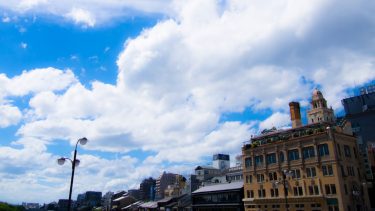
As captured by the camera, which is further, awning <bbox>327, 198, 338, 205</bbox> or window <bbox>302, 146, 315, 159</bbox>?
window <bbox>302, 146, 315, 159</bbox>

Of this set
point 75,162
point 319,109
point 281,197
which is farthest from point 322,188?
point 319,109

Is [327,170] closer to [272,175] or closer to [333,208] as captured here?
[333,208]

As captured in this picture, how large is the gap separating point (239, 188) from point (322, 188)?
21.8m

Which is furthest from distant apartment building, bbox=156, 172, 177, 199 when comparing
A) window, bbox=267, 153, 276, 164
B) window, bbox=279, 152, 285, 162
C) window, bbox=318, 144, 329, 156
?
window, bbox=318, 144, 329, 156

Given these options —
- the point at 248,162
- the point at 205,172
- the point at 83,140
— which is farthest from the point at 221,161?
the point at 83,140

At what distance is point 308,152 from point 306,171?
11.4ft

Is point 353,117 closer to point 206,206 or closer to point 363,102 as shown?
point 363,102

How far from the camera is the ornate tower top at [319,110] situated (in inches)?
4355

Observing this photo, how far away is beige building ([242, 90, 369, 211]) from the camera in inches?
2222

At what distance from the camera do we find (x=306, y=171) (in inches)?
2388

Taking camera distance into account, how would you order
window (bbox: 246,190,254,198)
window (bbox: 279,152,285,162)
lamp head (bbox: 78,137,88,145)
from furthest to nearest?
window (bbox: 246,190,254,198)
window (bbox: 279,152,285,162)
lamp head (bbox: 78,137,88,145)

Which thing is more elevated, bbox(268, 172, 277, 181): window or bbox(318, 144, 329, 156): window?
bbox(318, 144, 329, 156): window

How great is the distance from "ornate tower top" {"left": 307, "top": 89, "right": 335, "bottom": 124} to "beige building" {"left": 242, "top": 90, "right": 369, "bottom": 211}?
4668 cm

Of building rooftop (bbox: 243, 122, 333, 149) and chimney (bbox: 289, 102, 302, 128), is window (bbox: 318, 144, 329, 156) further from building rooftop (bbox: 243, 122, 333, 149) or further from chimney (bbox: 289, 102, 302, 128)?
chimney (bbox: 289, 102, 302, 128)
